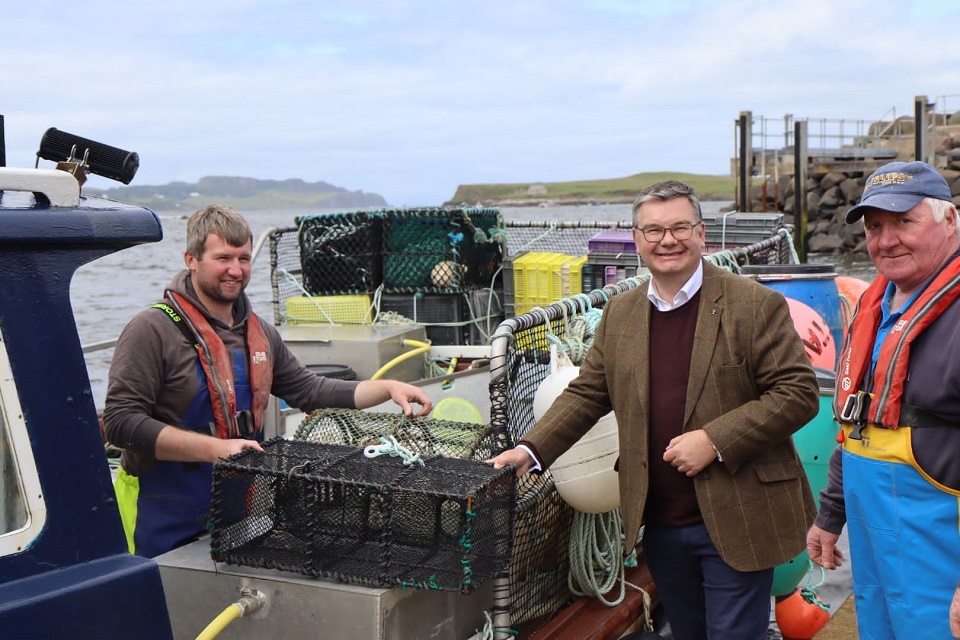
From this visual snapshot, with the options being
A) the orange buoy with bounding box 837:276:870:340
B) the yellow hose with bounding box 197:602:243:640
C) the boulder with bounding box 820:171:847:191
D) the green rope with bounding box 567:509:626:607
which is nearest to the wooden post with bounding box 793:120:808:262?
the boulder with bounding box 820:171:847:191

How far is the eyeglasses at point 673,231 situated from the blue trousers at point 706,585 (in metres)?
0.85

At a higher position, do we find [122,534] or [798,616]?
[122,534]

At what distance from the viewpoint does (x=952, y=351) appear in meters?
2.64

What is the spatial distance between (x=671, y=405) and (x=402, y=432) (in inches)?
41.3

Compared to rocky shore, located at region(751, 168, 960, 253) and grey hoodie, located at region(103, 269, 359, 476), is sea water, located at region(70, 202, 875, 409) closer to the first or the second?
rocky shore, located at region(751, 168, 960, 253)

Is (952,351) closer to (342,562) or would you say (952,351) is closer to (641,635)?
(641,635)

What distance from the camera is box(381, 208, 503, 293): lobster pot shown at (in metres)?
7.91

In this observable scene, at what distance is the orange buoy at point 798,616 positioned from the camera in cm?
473

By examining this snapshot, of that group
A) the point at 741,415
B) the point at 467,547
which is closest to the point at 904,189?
the point at 741,415

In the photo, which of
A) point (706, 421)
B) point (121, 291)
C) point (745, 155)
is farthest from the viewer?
point (745, 155)

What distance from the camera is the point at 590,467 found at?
3.39 meters

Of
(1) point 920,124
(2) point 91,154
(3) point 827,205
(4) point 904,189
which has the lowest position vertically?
(3) point 827,205

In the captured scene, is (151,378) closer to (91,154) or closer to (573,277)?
(91,154)

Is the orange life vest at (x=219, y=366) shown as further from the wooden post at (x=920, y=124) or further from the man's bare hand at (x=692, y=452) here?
the wooden post at (x=920, y=124)
